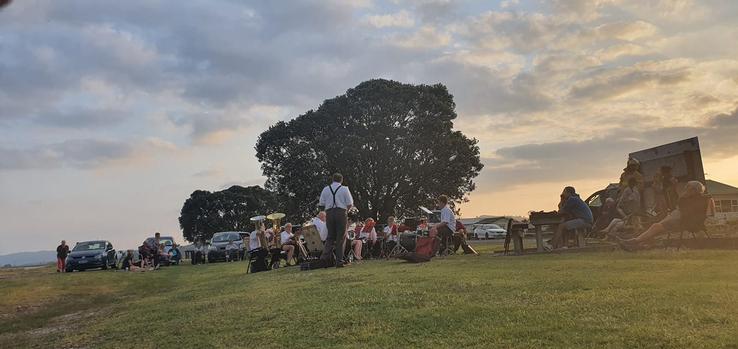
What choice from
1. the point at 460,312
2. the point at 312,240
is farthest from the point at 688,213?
Result: the point at 312,240

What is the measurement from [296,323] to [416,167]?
33.7 m

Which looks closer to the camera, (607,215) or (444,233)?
(444,233)

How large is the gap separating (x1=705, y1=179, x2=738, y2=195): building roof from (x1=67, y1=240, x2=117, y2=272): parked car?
46025 millimetres

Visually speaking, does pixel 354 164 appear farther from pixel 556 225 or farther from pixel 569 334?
pixel 569 334

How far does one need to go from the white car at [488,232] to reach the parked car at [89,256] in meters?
31.8

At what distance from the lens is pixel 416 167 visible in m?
39.2

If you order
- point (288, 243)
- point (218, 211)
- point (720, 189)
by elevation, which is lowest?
point (288, 243)

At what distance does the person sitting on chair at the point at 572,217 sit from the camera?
42.3 feet

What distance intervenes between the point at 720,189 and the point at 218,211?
183 ft

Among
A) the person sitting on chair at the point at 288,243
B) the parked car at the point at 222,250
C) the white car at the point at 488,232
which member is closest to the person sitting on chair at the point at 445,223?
the person sitting on chair at the point at 288,243

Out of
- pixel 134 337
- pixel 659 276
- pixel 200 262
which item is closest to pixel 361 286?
pixel 134 337

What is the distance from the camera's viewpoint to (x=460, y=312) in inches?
212

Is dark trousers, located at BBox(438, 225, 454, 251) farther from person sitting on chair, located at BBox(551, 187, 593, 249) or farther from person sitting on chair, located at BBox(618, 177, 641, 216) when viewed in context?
person sitting on chair, located at BBox(618, 177, 641, 216)

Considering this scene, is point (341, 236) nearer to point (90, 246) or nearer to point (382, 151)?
point (90, 246)
